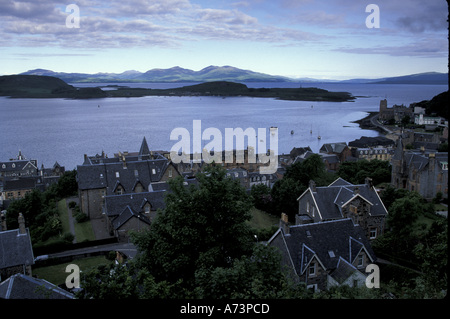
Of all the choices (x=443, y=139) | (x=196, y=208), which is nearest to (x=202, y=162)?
(x=196, y=208)

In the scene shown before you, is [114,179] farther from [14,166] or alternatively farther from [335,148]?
[335,148]

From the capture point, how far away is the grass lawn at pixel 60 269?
26000 mm

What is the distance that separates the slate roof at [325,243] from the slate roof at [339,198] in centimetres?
634

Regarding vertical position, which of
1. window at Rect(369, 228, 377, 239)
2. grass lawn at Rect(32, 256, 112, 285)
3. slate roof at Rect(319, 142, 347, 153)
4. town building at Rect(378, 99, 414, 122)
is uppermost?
town building at Rect(378, 99, 414, 122)

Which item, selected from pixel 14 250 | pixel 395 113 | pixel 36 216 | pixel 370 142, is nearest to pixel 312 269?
pixel 14 250

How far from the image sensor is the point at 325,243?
74.5 feet

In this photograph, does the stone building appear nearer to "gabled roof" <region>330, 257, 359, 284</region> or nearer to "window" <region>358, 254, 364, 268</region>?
"gabled roof" <region>330, 257, 359, 284</region>

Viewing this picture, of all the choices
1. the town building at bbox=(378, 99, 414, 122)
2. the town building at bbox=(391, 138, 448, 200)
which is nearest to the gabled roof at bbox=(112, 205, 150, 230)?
the town building at bbox=(391, 138, 448, 200)

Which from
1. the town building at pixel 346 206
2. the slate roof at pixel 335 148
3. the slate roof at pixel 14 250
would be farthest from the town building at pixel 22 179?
the slate roof at pixel 335 148

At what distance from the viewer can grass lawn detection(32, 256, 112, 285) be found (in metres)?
26.0

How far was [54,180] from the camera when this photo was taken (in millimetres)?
66375

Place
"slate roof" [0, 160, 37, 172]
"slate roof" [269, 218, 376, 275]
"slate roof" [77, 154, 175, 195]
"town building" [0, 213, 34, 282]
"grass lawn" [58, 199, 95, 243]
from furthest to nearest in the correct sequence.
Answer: "slate roof" [0, 160, 37, 172] < "slate roof" [77, 154, 175, 195] < "grass lawn" [58, 199, 95, 243] < "town building" [0, 213, 34, 282] < "slate roof" [269, 218, 376, 275]

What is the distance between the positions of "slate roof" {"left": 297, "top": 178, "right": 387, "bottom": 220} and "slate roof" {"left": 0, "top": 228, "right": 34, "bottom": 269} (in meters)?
21.2
